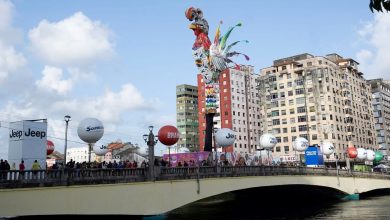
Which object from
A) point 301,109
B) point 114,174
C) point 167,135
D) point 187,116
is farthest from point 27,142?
point 187,116

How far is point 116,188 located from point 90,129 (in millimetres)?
4461

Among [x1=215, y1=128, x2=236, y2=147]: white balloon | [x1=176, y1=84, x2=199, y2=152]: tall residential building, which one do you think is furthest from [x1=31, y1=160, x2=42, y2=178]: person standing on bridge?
[x1=176, y1=84, x2=199, y2=152]: tall residential building

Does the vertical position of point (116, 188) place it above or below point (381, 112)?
below

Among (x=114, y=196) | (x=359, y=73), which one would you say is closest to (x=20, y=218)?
(x=114, y=196)

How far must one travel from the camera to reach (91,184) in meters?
27.3

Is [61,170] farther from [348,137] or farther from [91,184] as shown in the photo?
[348,137]

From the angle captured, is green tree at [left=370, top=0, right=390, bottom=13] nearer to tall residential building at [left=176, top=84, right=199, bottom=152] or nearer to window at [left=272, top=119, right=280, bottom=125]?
window at [left=272, top=119, right=280, bottom=125]

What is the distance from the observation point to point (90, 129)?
29656 mm

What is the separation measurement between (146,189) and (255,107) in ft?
330

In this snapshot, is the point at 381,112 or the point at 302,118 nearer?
the point at 302,118

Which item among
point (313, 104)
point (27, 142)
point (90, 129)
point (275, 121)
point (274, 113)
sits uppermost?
point (313, 104)

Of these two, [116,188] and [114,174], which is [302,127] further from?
[116,188]

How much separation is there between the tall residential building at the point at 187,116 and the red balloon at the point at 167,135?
356 feet

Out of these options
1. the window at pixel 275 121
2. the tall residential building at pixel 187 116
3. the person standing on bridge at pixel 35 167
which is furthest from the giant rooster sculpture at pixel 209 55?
the tall residential building at pixel 187 116
